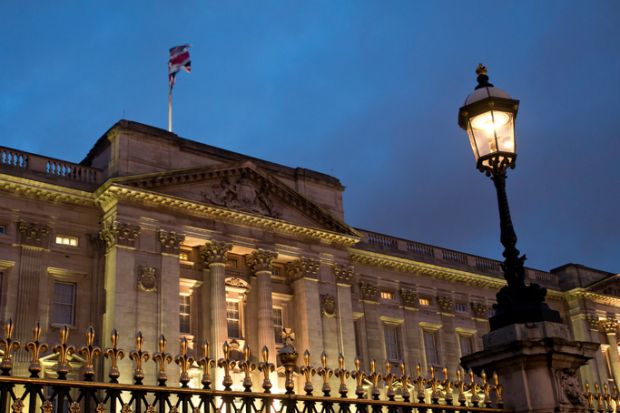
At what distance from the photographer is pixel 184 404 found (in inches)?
271

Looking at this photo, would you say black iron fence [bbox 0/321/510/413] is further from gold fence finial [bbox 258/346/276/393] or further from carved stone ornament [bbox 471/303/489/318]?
Answer: carved stone ornament [bbox 471/303/489/318]

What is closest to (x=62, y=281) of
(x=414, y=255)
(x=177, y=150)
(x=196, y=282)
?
(x=196, y=282)

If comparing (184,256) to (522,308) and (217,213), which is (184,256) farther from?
(522,308)

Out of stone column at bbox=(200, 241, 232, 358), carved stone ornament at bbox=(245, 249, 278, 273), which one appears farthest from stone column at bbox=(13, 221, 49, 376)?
carved stone ornament at bbox=(245, 249, 278, 273)

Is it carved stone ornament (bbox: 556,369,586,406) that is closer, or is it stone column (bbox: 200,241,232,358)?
carved stone ornament (bbox: 556,369,586,406)

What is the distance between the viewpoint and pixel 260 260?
120 feet

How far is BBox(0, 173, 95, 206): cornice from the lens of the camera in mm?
31267

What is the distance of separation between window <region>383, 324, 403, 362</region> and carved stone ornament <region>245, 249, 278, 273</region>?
10.5 meters

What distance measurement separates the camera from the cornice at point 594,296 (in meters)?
53.9

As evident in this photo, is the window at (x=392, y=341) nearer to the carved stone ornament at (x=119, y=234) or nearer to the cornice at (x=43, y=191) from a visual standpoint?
the carved stone ornament at (x=119, y=234)

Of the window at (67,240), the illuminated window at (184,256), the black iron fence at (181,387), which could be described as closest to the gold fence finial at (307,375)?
the black iron fence at (181,387)

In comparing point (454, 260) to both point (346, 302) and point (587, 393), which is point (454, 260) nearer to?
point (346, 302)

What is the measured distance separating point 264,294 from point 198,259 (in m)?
3.65

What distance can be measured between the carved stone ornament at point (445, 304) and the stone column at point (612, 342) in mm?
14821
